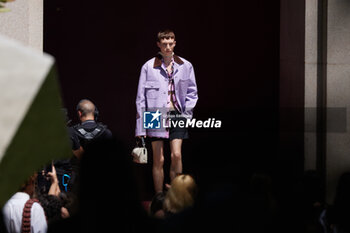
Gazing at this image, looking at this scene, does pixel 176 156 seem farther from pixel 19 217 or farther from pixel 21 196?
pixel 19 217

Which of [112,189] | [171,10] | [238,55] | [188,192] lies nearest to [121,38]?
[171,10]

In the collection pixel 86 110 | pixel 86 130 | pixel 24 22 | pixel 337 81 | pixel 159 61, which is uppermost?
pixel 24 22

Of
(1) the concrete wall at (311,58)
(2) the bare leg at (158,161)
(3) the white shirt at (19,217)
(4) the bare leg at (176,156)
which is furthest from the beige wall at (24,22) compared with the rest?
(3) the white shirt at (19,217)

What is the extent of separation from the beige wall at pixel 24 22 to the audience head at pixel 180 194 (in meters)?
4.14

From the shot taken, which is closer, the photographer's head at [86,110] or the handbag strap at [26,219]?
the handbag strap at [26,219]

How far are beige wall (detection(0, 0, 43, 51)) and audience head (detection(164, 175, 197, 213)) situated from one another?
414 cm

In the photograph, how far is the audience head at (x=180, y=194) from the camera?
18.3 ft

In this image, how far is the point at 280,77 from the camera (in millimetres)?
10938

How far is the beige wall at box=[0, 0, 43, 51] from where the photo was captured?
29.3 ft

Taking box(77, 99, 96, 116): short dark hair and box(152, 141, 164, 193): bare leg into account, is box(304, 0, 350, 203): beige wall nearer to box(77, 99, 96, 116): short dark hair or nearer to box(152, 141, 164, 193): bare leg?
box(152, 141, 164, 193): bare leg

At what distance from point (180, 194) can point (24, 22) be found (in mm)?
4431

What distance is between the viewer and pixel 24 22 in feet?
29.9

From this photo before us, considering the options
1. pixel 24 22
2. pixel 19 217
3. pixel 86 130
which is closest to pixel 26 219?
pixel 19 217

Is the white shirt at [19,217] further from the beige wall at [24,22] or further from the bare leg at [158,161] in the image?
the bare leg at [158,161]
